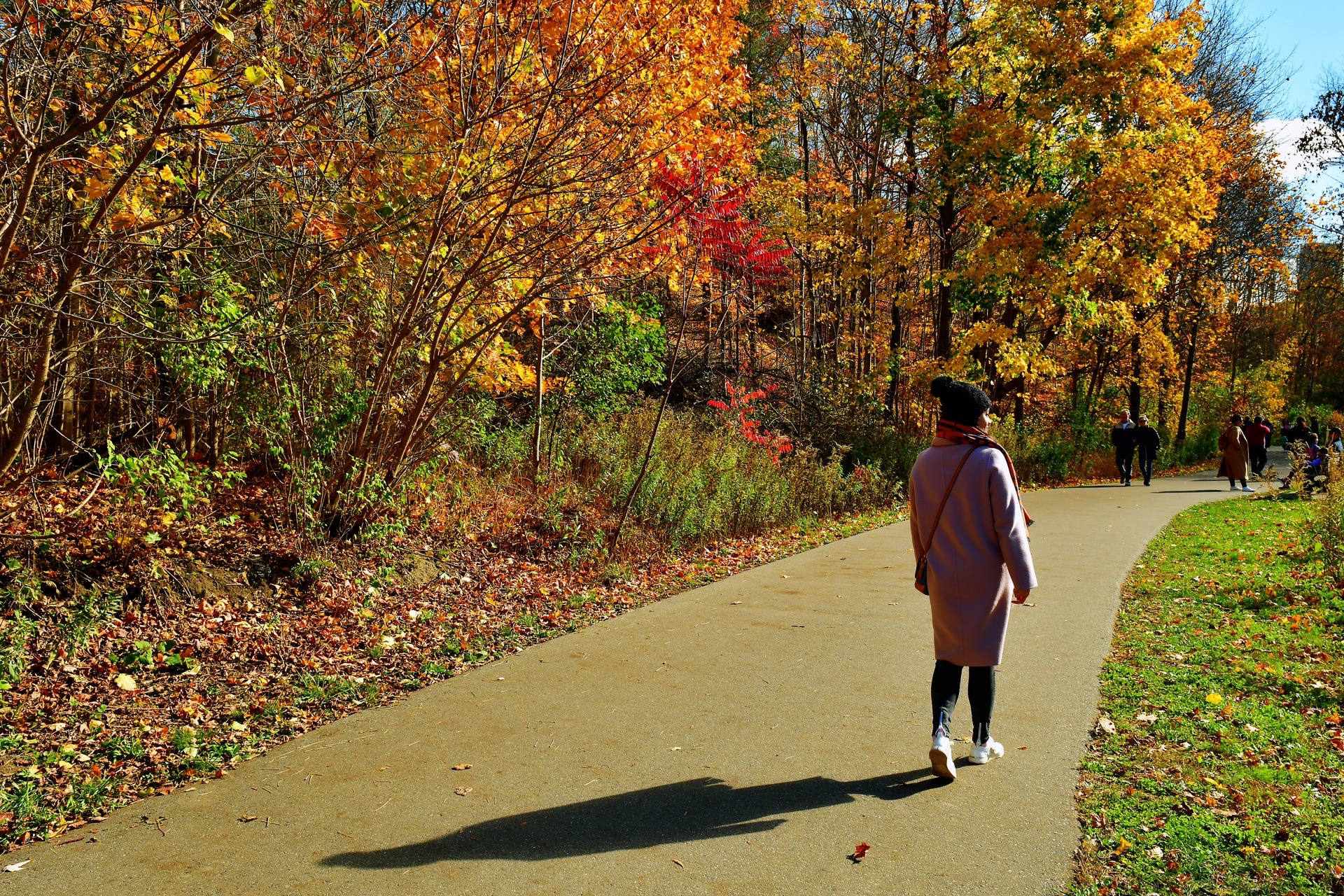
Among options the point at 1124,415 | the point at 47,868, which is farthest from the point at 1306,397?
the point at 47,868

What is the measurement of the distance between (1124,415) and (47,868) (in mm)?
21542

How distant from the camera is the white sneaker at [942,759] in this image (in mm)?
4199

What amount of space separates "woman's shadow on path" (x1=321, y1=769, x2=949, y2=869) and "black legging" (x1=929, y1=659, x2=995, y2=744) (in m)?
0.31

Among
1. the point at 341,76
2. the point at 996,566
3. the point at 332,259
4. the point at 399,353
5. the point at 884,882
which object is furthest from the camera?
the point at 399,353

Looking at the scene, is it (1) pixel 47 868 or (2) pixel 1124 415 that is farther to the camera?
(2) pixel 1124 415

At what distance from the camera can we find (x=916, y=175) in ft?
61.1

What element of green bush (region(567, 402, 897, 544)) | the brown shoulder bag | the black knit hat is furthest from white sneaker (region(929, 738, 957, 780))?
green bush (region(567, 402, 897, 544))

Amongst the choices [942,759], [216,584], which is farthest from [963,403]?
[216,584]

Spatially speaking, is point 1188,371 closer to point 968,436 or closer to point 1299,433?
point 1299,433

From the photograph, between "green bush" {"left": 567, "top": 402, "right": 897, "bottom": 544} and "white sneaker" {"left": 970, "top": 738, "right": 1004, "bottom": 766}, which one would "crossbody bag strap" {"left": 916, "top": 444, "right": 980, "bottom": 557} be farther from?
"green bush" {"left": 567, "top": 402, "right": 897, "bottom": 544}

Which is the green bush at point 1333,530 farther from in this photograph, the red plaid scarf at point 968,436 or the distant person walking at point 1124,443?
the distant person walking at point 1124,443

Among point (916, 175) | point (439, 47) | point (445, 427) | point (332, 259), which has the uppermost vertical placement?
point (916, 175)

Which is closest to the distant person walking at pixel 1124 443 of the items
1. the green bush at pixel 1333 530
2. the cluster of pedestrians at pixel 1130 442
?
the cluster of pedestrians at pixel 1130 442

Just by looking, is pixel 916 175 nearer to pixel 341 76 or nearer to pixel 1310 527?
pixel 1310 527
